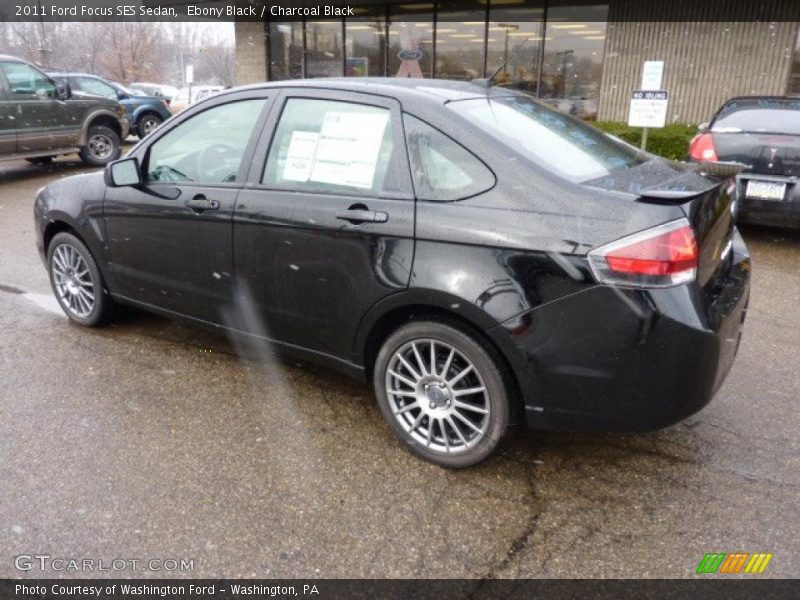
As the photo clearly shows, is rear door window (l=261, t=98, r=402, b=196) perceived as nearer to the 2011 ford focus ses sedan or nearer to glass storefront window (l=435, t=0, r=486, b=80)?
the 2011 ford focus ses sedan

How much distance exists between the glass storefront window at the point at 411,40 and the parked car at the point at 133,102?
19.6 feet

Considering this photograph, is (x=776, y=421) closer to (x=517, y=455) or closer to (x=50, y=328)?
(x=517, y=455)

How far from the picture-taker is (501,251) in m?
2.59

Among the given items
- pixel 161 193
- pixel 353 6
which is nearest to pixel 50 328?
pixel 161 193

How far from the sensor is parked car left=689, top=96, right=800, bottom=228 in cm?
611

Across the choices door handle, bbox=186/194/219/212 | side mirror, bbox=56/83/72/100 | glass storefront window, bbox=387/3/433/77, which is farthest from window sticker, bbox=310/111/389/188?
glass storefront window, bbox=387/3/433/77

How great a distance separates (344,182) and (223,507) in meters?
1.52

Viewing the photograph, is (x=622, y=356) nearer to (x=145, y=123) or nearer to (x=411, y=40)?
(x=411, y=40)

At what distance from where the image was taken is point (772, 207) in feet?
20.4

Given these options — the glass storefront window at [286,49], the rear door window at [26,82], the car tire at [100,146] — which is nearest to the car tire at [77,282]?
the rear door window at [26,82]

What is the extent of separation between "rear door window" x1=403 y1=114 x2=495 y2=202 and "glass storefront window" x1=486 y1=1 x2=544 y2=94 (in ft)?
39.1

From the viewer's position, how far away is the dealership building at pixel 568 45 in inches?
485

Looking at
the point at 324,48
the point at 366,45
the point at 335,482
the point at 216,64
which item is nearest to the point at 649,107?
the point at 335,482

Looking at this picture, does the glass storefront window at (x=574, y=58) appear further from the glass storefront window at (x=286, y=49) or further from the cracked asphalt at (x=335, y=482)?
the cracked asphalt at (x=335, y=482)
